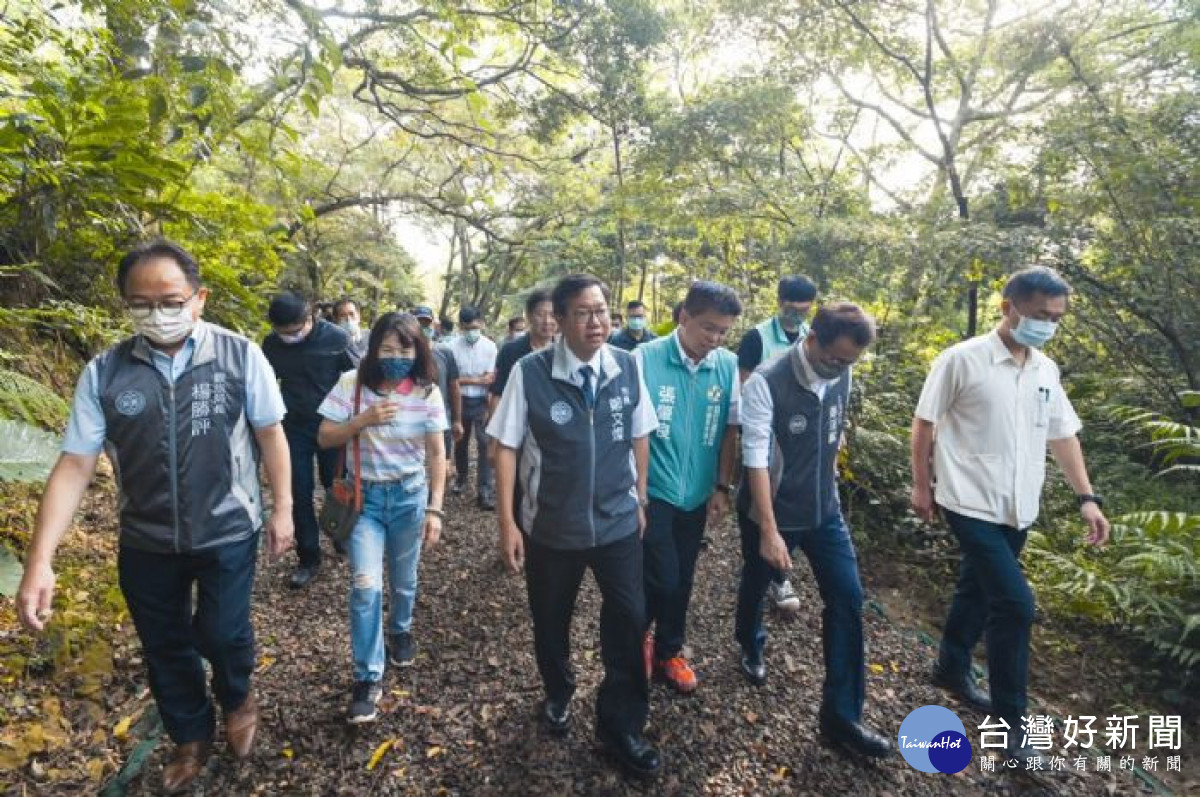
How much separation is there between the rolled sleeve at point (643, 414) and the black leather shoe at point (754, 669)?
5.53 feet

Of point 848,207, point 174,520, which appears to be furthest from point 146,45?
point 848,207

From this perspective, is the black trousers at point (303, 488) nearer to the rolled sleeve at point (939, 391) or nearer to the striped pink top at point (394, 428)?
the striped pink top at point (394, 428)

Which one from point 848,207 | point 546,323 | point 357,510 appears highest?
point 848,207

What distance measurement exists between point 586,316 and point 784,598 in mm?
2930

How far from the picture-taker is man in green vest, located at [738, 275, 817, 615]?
4.32m

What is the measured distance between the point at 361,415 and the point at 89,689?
2044 millimetres

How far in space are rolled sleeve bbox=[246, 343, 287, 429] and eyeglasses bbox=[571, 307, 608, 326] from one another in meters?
1.29

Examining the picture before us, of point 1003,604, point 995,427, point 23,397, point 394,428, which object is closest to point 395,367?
point 394,428

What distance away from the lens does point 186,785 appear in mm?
2430

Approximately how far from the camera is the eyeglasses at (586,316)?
246cm

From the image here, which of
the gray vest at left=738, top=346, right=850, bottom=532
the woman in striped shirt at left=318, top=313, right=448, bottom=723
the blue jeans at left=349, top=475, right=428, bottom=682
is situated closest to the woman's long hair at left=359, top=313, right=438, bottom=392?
the woman in striped shirt at left=318, top=313, right=448, bottom=723

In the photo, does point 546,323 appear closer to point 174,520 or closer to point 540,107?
point 174,520

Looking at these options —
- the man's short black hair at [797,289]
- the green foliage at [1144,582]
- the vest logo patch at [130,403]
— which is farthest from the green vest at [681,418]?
the green foliage at [1144,582]

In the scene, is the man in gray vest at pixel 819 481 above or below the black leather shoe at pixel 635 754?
above
